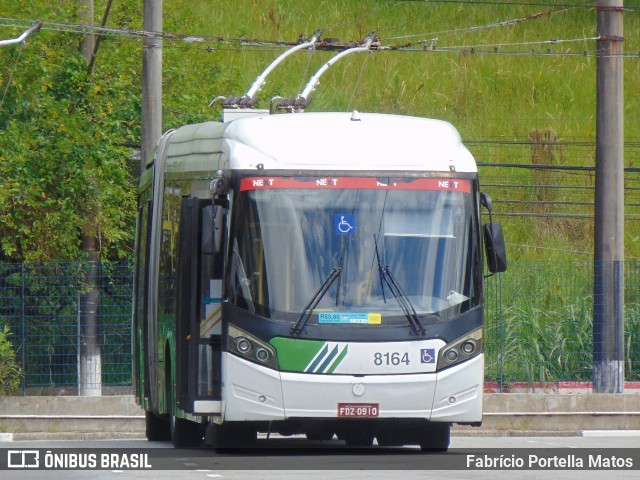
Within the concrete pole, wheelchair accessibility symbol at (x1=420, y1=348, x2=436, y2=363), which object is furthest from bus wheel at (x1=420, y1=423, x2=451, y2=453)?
the concrete pole

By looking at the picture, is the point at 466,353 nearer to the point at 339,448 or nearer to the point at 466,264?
the point at 466,264

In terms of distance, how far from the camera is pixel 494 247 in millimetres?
14703

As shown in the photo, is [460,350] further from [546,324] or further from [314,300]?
[546,324]

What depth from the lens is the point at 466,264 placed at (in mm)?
14562

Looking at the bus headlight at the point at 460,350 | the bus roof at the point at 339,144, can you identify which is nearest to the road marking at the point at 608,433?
the bus headlight at the point at 460,350

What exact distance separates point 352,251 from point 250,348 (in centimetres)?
122

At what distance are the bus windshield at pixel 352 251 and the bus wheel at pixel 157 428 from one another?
4.73 metres

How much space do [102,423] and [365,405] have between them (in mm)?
8067

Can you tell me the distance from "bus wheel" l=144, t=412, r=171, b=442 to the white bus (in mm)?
3559

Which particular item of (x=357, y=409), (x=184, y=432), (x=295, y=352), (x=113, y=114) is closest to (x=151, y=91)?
(x=113, y=114)

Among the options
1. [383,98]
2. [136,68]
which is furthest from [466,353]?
[383,98]

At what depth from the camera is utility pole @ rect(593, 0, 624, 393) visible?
72.7 ft

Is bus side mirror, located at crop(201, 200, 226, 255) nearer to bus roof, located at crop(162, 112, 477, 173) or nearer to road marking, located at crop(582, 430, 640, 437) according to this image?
bus roof, located at crop(162, 112, 477, 173)

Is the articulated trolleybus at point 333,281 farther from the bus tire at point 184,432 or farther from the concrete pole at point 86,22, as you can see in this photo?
the concrete pole at point 86,22
